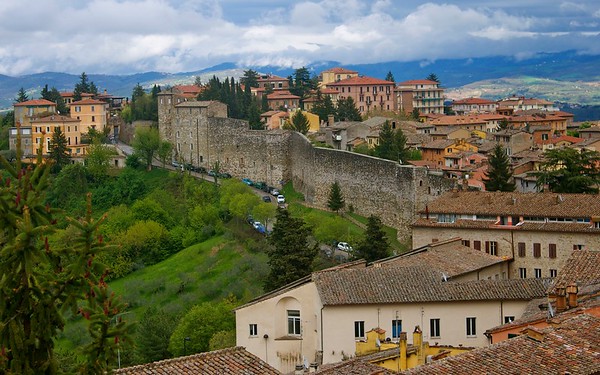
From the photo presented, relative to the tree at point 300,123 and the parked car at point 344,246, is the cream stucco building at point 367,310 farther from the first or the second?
the tree at point 300,123

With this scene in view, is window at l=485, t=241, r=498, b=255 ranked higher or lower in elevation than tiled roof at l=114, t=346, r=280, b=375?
lower

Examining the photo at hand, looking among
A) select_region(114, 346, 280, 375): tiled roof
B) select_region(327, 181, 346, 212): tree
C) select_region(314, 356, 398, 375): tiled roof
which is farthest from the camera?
select_region(327, 181, 346, 212): tree

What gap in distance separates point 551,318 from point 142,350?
75.6 feet

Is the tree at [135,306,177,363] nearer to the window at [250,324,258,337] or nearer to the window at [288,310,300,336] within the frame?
the window at [250,324,258,337]

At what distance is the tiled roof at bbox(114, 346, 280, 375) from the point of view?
51.2ft

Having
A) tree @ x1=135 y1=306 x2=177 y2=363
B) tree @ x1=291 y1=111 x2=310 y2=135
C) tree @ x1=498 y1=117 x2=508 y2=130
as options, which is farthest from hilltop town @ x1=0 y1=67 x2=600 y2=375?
tree @ x1=135 y1=306 x2=177 y2=363

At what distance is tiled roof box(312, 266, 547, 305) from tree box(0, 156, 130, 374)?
18018 mm

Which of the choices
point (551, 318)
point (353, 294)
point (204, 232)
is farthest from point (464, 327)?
point (204, 232)

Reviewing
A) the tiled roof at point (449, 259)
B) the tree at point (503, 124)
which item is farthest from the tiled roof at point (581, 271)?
the tree at point (503, 124)

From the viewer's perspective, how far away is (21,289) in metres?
9.42

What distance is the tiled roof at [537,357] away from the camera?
49.2 feet

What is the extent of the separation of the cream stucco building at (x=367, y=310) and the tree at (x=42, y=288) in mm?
17613

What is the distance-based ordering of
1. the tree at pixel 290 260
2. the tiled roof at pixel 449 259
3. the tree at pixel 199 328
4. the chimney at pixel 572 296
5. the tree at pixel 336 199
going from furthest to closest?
1. the tree at pixel 336 199
2. the tree at pixel 290 260
3. the tree at pixel 199 328
4. the tiled roof at pixel 449 259
5. the chimney at pixel 572 296

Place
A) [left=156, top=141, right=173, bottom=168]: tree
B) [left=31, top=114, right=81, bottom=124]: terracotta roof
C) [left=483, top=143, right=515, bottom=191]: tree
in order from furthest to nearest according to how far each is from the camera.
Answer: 1. [left=31, top=114, right=81, bottom=124]: terracotta roof
2. [left=156, top=141, right=173, bottom=168]: tree
3. [left=483, top=143, right=515, bottom=191]: tree
